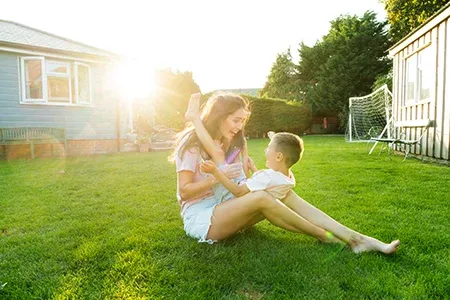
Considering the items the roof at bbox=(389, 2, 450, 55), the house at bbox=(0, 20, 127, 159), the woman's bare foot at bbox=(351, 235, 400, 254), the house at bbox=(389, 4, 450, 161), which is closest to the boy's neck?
the woman's bare foot at bbox=(351, 235, 400, 254)

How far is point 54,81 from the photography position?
10969mm

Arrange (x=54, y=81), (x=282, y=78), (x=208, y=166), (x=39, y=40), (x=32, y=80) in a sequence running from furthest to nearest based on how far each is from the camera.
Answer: (x=282, y=78) < (x=54, y=81) < (x=39, y=40) < (x=32, y=80) < (x=208, y=166)

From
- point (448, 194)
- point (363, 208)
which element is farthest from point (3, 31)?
point (448, 194)

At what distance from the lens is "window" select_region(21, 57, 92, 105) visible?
395 inches

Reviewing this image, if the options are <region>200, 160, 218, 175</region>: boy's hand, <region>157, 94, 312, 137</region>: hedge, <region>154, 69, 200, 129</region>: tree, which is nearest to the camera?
<region>200, 160, 218, 175</region>: boy's hand

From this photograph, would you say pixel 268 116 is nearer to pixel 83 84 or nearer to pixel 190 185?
pixel 83 84

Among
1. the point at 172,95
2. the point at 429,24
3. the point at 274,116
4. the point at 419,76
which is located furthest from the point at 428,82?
the point at 172,95

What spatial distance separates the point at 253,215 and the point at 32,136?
30.1 ft

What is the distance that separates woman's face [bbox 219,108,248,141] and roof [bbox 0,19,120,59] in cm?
933

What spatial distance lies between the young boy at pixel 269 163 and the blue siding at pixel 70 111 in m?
9.14

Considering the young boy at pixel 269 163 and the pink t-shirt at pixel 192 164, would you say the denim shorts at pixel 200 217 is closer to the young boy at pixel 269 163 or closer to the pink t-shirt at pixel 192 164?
the pink t-shirt at pixel 192 164

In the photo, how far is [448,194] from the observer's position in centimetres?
424

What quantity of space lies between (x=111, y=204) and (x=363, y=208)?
2.92 metres

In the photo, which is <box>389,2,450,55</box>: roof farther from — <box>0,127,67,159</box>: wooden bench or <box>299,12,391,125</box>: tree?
<box>299,12,391,125</box>: tree
